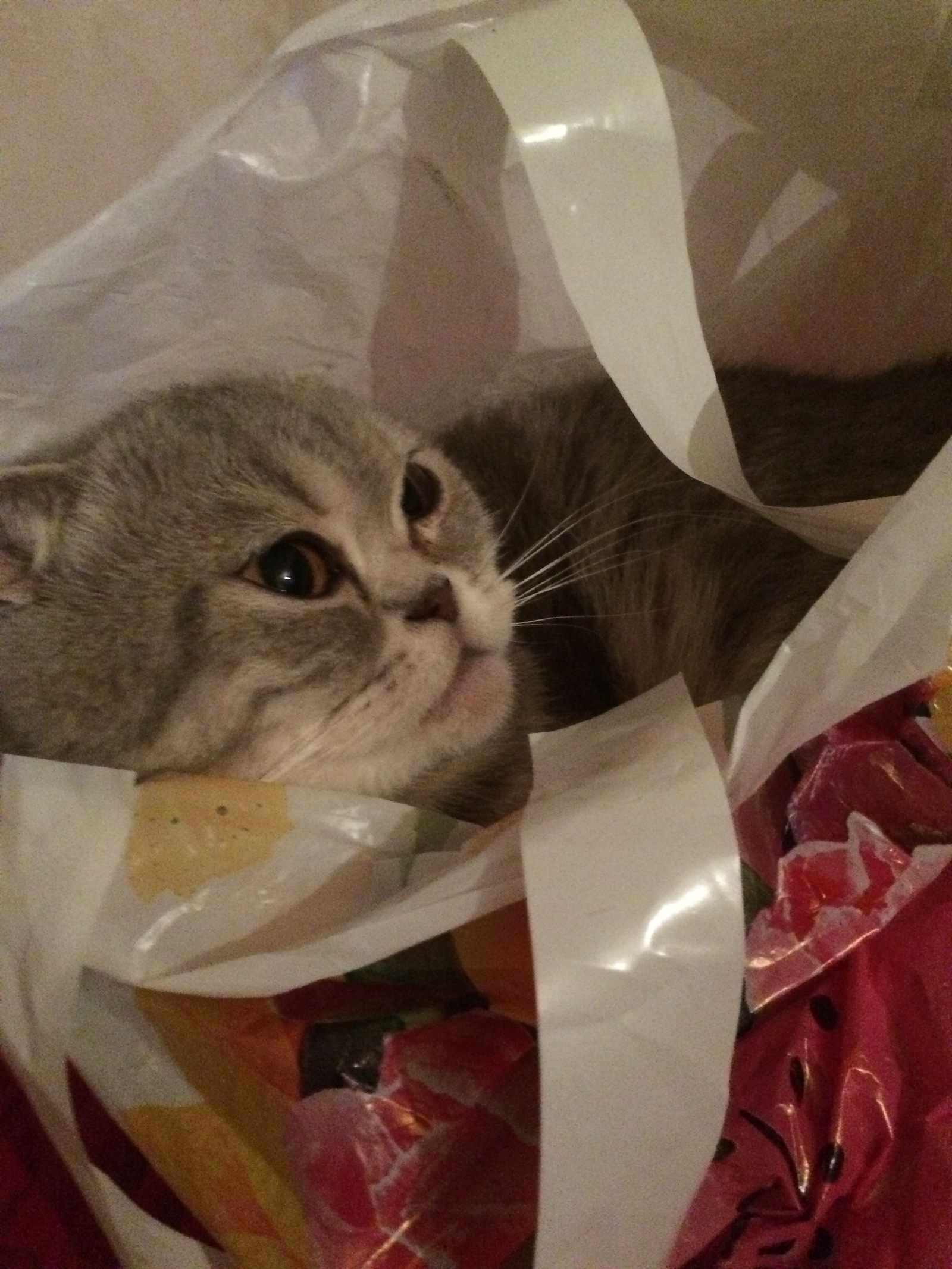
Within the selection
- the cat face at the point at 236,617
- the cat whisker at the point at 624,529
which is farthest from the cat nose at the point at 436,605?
the cat whisker at the point at 624,529

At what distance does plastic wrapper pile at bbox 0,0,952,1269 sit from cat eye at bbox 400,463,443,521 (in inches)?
9.1

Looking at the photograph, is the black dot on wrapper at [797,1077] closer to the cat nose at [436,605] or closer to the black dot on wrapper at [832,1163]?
the black dot on wrapper at [832,1163]

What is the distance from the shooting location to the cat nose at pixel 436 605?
689 millimetres

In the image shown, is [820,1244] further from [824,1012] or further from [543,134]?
[543,134]

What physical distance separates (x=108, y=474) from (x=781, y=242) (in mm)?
651

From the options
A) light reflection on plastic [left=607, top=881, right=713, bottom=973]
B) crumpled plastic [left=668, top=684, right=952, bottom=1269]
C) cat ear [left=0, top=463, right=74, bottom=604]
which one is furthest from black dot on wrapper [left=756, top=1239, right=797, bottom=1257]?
cat ear [left=0, top=463, right=74, bottom=604]

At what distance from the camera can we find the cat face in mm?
643

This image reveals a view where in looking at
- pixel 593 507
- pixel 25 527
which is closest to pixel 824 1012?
pixel 593 507

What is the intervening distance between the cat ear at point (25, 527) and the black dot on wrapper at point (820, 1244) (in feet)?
2.07

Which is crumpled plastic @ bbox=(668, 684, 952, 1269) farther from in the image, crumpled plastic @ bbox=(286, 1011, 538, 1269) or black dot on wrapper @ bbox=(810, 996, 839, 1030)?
crumpled plastic @ bbox=(286, 1011, 538, 1269)

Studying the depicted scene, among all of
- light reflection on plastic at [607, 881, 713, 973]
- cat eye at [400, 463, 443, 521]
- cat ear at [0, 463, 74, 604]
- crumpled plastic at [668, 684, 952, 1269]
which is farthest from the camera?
cat eye at [400, 463, 443, 521]

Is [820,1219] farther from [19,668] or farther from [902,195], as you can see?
[902,195]

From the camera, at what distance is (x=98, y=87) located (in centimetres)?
85

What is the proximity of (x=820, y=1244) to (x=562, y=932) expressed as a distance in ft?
0.97
